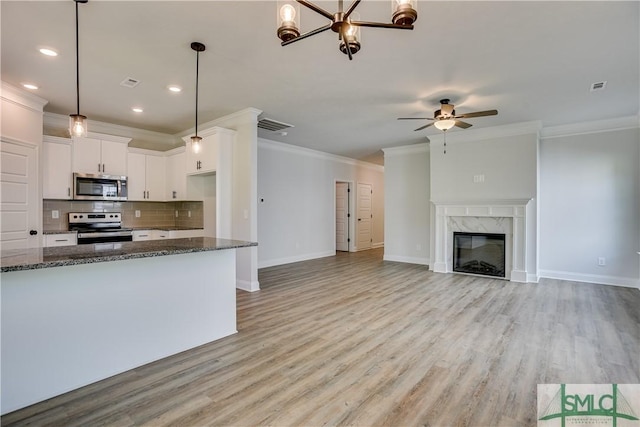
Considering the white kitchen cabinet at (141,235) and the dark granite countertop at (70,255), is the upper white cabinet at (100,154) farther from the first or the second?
the dark granite countertop at (70,255)

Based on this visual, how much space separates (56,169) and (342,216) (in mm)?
6610

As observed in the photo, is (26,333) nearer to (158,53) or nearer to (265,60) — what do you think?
(158,53)

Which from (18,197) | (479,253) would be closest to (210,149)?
(18,197)

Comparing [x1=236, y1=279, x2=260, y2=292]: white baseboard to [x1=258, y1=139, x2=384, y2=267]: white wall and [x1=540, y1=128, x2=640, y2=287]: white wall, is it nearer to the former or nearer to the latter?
[x1=258, y1=139, x2=384, y2=267]: white wall

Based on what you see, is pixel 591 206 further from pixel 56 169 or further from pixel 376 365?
pixel 56 169

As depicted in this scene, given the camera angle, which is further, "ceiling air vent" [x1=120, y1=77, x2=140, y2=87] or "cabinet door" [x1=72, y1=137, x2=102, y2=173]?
"cabinet door" [x1=72, y1=137, x2=102, y2=173]

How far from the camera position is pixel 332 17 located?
1685 millimetres

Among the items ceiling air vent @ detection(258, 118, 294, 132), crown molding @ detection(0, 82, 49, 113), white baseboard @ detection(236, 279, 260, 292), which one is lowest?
white baseboard @ detection(236, 279, 260, 292)

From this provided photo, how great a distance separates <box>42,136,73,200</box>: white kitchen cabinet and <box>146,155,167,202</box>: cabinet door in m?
1.14

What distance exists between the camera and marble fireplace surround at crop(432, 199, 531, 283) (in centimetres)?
541

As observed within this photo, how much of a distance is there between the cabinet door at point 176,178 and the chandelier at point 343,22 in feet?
13.6

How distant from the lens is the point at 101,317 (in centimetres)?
232

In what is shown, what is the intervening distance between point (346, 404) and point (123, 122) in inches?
218

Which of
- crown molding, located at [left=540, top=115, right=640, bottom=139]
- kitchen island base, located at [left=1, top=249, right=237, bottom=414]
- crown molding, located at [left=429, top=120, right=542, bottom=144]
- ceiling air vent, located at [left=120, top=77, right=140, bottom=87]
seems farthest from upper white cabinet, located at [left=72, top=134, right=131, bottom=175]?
crown molding, located at [left=540, top=115, right=640, bottom=139]
